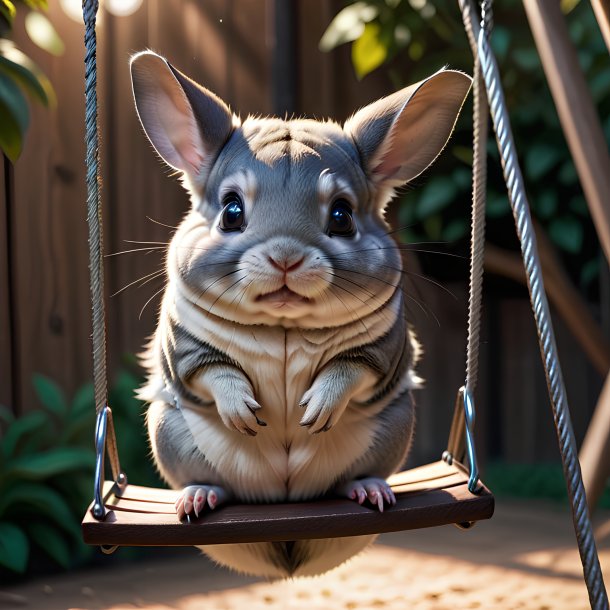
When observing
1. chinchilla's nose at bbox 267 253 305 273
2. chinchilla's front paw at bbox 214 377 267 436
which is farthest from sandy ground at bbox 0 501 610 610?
chinchilla's nose at bbox 267 253 305 273

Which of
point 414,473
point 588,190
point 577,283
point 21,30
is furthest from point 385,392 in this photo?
point 577,283

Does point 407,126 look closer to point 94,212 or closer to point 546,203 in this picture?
point 94,212

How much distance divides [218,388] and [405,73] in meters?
3.55

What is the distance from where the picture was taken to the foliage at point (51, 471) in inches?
146

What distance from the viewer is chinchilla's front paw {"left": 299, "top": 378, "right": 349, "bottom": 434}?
1638 mm

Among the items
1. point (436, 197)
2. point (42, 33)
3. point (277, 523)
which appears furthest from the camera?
point (436, 197)

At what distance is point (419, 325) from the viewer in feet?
17.3

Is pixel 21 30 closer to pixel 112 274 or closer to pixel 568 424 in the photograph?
pixel 112 274

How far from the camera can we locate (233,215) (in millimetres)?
1687

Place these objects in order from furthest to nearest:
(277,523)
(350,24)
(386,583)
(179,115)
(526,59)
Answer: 1. (526,59)
2. (350,24)
3. (386,583)
4. (179,115)
5. (277,523)

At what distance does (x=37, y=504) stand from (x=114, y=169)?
1614 millimetres

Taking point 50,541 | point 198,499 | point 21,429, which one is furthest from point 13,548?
point 198,499

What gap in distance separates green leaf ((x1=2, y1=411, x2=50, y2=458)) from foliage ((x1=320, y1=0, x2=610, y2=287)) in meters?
2.03

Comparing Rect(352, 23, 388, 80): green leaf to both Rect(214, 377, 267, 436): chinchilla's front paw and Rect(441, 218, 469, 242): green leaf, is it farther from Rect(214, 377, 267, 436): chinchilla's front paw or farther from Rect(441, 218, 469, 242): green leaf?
Rect(214, 377, 267, 436): chinchilla's front paw
